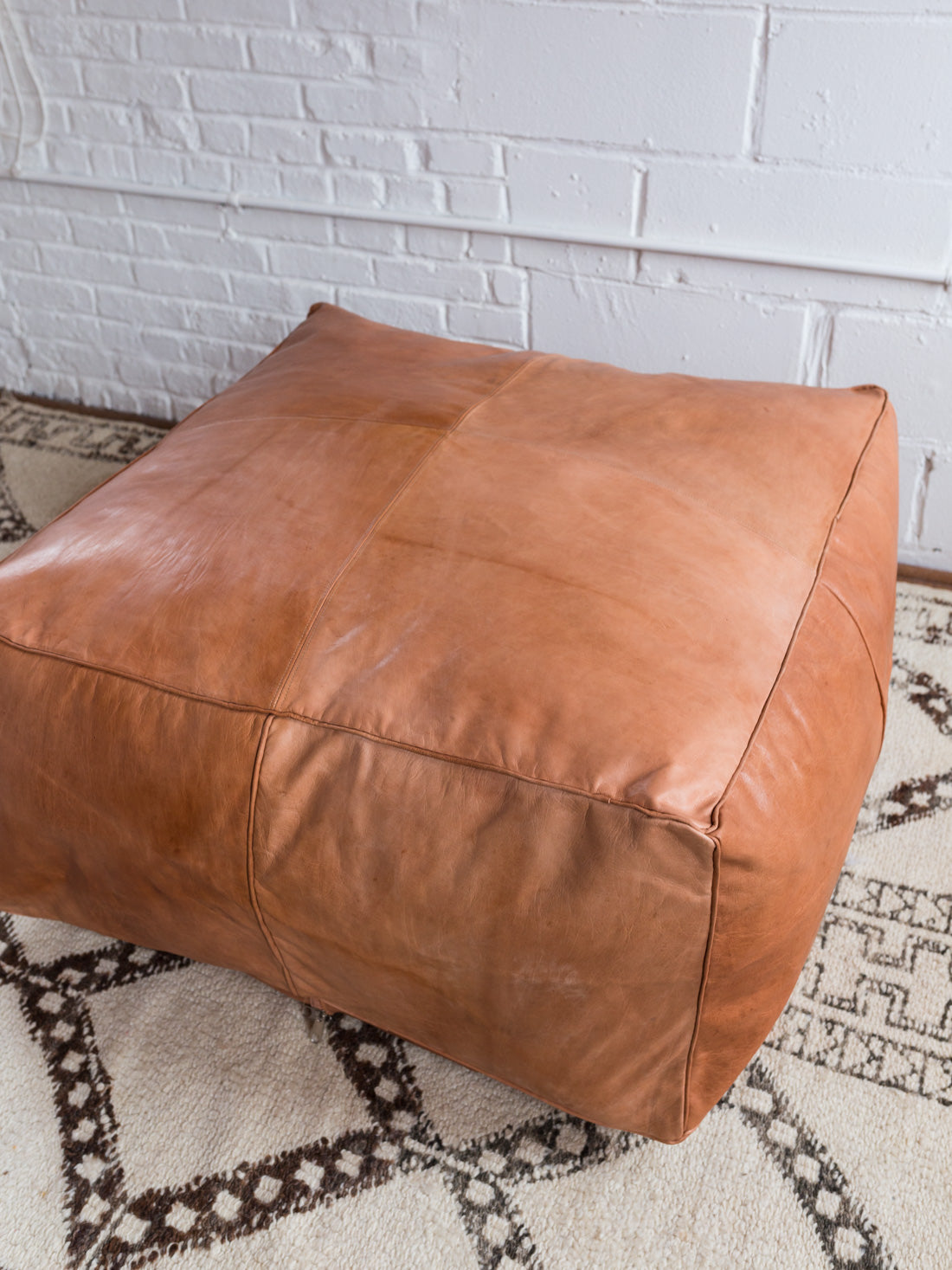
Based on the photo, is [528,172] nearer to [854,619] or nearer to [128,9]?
[128,9]

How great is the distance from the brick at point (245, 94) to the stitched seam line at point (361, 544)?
0.87 m

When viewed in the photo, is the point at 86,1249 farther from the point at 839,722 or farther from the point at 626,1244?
the point at 839,722

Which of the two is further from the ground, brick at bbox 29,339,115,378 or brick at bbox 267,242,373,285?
brick at bbox 267,242,373,285

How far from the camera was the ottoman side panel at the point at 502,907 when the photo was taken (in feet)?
2.61

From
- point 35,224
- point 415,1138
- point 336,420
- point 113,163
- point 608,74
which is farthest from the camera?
point 35,224

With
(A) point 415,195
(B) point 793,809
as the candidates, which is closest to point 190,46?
(A) point 415,195

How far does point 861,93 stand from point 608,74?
1.19 feet

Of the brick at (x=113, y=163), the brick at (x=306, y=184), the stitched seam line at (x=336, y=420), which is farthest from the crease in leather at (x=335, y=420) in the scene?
the brick at (x=113, y=163)

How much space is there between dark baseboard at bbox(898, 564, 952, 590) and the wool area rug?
2.31ft

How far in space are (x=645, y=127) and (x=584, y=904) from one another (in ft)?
4.09

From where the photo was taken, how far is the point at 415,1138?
101 cm

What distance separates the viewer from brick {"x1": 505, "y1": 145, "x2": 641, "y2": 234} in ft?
5.32

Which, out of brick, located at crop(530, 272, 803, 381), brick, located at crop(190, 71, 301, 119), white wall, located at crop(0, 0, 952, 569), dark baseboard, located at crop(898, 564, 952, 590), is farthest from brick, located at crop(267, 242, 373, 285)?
dark baseboard, located at crop(898, 564, 952, 590)

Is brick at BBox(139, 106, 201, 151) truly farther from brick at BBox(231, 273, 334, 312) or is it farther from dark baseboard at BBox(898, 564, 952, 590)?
dark baseboard at BBox(898, 564, 952, 590)
